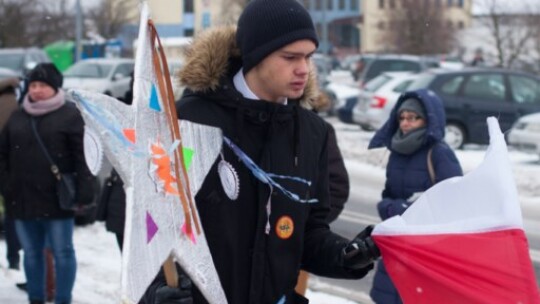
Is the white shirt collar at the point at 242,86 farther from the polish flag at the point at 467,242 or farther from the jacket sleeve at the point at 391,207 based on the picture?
the jacket sleeve at the point at 391,207

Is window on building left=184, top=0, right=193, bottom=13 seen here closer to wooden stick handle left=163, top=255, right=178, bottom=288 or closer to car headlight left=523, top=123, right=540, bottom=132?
car headlight left=523, top=123, right=540, bottom=132

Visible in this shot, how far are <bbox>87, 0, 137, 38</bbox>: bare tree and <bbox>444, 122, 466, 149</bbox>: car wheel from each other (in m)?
28.0

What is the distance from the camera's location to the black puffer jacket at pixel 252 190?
297 cm

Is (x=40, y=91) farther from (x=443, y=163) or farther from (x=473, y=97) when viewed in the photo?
(x=473, y=97)

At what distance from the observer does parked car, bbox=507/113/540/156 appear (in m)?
15.5

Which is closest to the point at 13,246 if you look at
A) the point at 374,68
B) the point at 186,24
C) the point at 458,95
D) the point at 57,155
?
the point at 57,155

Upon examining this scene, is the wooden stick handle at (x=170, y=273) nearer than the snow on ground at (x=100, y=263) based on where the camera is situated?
Yes

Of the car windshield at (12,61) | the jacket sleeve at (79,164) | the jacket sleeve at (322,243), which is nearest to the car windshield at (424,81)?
the jacket sleeve at (79,164)

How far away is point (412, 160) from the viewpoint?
18.0ft

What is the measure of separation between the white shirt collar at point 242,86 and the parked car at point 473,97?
48.4 ft

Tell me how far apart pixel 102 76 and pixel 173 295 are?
25.9 m

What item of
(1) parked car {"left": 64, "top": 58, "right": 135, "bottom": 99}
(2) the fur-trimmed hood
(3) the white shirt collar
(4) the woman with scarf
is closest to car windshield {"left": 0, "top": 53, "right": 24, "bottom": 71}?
(1) parked car {"left": 64, "top": 58, "right": 135, "bottom": 99}

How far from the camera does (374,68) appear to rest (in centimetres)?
3067

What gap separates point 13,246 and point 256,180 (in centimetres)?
556
